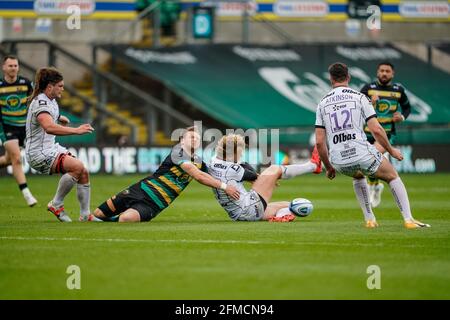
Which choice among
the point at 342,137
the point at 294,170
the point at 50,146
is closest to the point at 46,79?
the point at 50,146

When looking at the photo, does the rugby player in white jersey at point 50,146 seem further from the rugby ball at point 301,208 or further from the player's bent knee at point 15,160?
the player's bent knee at point 15,160

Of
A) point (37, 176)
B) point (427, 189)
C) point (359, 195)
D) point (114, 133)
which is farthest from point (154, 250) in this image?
point (114, 133)

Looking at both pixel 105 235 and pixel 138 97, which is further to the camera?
pixel 138 97

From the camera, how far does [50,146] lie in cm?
1543

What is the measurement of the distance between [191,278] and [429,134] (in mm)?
25489

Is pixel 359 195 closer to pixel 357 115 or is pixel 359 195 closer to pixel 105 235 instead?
pixel 357 115

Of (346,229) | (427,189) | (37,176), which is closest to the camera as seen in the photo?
(346,229)

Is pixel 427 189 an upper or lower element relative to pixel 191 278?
lower

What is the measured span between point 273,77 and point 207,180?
865 inches

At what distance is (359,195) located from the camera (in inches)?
566

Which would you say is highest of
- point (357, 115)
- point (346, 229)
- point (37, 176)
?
point (357, 115)

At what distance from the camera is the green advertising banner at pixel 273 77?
113 feet

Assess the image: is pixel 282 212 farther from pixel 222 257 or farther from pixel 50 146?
pixel 222 257

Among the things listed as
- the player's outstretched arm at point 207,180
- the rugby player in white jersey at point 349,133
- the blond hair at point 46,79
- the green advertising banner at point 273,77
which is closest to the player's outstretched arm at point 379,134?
the rugby player in white jersey at point 349,133
